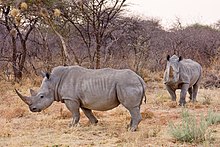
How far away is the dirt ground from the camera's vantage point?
6.70 m

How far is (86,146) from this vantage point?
21.4 feet

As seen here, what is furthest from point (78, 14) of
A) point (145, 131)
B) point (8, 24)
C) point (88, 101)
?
point (145, 131)

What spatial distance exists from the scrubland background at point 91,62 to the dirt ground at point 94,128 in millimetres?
14

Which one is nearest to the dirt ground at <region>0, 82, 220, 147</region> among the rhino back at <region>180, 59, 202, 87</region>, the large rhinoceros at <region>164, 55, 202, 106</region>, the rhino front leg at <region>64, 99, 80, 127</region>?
the rhino front leg at <region>64, 99, 80, 127</region>

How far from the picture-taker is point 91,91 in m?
7.98

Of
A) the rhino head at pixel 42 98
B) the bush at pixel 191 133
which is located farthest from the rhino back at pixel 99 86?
the bush at pixel 191 133

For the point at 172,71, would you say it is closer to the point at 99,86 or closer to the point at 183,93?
the point at 183,93

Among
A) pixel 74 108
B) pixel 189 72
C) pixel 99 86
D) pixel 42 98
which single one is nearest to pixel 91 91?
pixel 99 86

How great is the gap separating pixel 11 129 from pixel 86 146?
2081 millimetres

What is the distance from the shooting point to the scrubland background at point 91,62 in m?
7.32

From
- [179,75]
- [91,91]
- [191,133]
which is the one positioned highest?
[179,75]

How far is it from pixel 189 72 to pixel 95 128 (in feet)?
13.1

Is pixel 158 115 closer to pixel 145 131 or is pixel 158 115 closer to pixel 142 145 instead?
pixel 145 131

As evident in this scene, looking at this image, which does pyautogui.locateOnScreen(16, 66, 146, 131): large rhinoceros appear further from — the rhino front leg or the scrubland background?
the scrubland background
